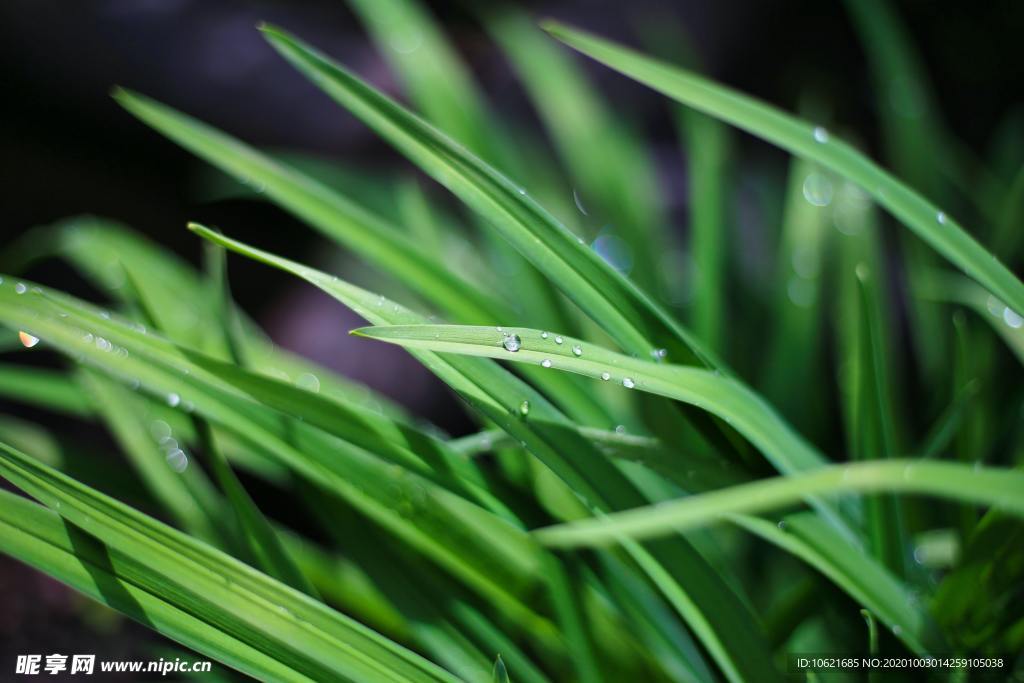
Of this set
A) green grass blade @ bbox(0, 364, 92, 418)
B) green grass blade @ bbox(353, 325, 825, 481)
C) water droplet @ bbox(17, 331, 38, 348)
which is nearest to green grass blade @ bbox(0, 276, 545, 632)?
water droplet @ bbox(17, 331, 38, 348)

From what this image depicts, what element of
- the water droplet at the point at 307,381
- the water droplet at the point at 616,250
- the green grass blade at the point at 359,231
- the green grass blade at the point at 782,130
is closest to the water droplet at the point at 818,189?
the water droplet at the point at 616,250

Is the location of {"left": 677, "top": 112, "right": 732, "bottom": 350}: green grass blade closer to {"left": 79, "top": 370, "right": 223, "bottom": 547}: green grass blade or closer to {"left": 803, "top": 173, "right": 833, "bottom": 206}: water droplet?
{"left": 803, "top": 173, "right": 833, "bottom": 206}: water droplet

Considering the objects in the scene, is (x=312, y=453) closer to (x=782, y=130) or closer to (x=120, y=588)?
(x=120, y=588)

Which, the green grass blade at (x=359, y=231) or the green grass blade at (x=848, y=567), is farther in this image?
the green grass blade at (x=359, y=231)

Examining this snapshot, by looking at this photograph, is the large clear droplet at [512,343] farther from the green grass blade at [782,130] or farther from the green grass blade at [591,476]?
the green grass blade at [782,130]

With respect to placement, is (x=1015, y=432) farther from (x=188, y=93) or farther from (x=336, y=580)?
(x=188, y=93)
